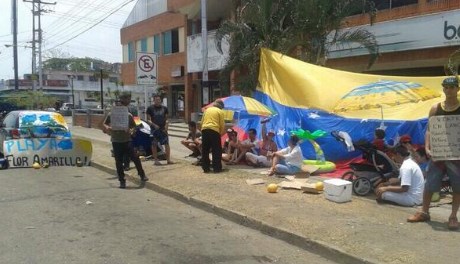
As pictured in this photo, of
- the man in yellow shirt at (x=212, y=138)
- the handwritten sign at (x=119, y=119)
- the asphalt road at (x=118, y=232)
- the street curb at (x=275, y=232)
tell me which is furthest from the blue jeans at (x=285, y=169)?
the handwritten sign at (x=119, y=119)

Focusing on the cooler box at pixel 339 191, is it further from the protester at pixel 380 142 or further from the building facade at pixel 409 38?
the building facade at pixel 409 38

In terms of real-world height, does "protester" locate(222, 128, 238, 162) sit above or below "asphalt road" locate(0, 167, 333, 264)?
above

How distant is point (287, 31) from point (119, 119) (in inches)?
297

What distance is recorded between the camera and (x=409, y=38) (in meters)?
17.5

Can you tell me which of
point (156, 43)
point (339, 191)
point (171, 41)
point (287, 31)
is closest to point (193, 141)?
point (287, 31)

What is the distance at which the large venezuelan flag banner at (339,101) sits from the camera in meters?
11.7

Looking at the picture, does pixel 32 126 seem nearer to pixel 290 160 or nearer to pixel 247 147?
pixel 247 147

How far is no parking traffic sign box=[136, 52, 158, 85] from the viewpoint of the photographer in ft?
45.7

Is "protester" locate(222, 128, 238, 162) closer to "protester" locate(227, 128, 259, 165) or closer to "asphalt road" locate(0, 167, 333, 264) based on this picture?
"protester" locate(227, 128, 259, 165)

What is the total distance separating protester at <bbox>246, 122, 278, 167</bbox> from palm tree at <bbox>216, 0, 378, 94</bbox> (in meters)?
3.95

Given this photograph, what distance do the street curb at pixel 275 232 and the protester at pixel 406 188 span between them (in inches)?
87.6

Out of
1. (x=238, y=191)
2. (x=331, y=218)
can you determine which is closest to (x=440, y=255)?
(x=331, y=218)

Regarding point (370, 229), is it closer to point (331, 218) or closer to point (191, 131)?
point (331, 218)

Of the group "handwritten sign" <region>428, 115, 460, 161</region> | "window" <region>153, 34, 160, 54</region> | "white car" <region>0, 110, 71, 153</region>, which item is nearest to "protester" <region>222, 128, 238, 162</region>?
"white car" <region>0, 110, 71, 153</region>
